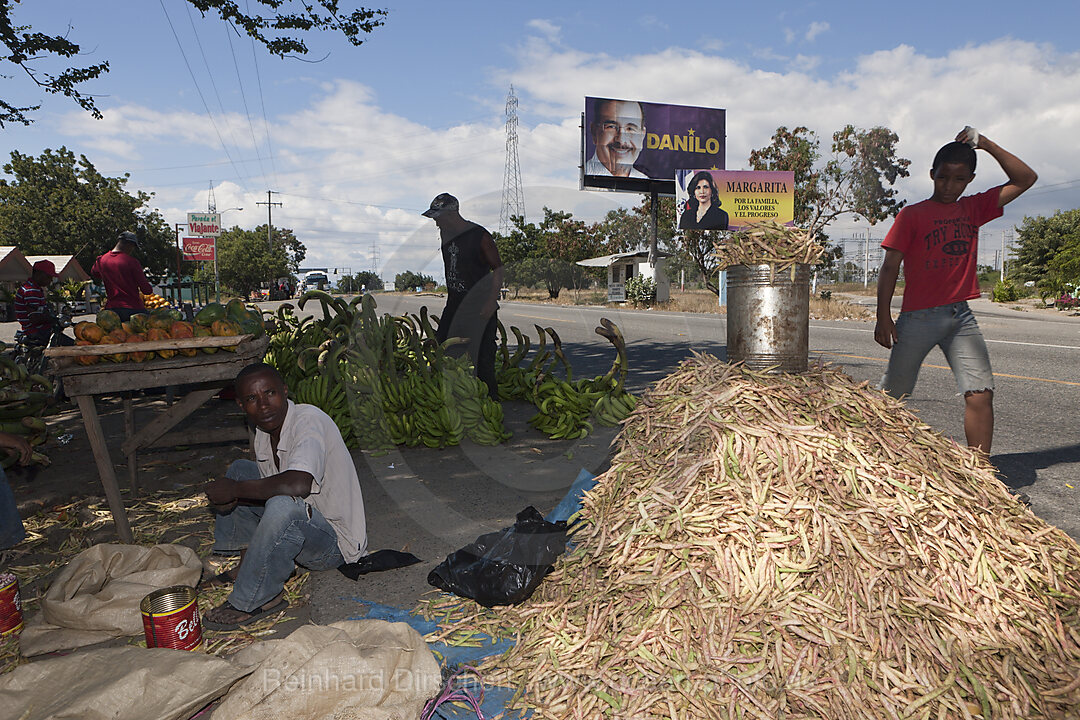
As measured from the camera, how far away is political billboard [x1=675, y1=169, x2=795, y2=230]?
3088 cm

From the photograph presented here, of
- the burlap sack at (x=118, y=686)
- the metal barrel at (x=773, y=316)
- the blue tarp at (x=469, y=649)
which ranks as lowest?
the blue tarp at (x=469, y=649)

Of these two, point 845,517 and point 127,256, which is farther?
point 127,256

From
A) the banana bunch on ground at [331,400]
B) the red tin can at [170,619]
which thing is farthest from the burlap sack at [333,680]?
the banana bunch on ground at [331,400]

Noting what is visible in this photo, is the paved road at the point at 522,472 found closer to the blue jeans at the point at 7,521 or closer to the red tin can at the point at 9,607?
the red tin can at the point at 9,607

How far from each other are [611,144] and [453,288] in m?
28.0

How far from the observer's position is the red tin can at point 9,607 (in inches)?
119

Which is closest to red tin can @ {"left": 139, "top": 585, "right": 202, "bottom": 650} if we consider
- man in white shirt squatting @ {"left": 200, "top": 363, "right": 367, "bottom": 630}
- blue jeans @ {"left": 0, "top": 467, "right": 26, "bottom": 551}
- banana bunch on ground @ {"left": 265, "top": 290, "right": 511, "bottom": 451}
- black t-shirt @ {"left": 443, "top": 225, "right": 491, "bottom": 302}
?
man in white shirt squatting @ {"left": 200, "top": 363, "right": 367, "bottom": 630}

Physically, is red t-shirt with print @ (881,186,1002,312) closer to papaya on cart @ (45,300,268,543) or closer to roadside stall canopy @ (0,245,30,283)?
papaya on cart @ (45,300,268,543)

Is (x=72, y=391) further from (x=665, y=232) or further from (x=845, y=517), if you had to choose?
(x=665, y=232)

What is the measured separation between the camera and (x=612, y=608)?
2469mm

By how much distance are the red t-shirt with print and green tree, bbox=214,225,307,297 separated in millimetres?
74137

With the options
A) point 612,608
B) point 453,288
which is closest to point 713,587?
point 612,608

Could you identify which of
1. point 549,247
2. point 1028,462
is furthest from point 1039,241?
point 1028,462

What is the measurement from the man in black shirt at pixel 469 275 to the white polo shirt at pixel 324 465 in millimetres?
Result: 3314
